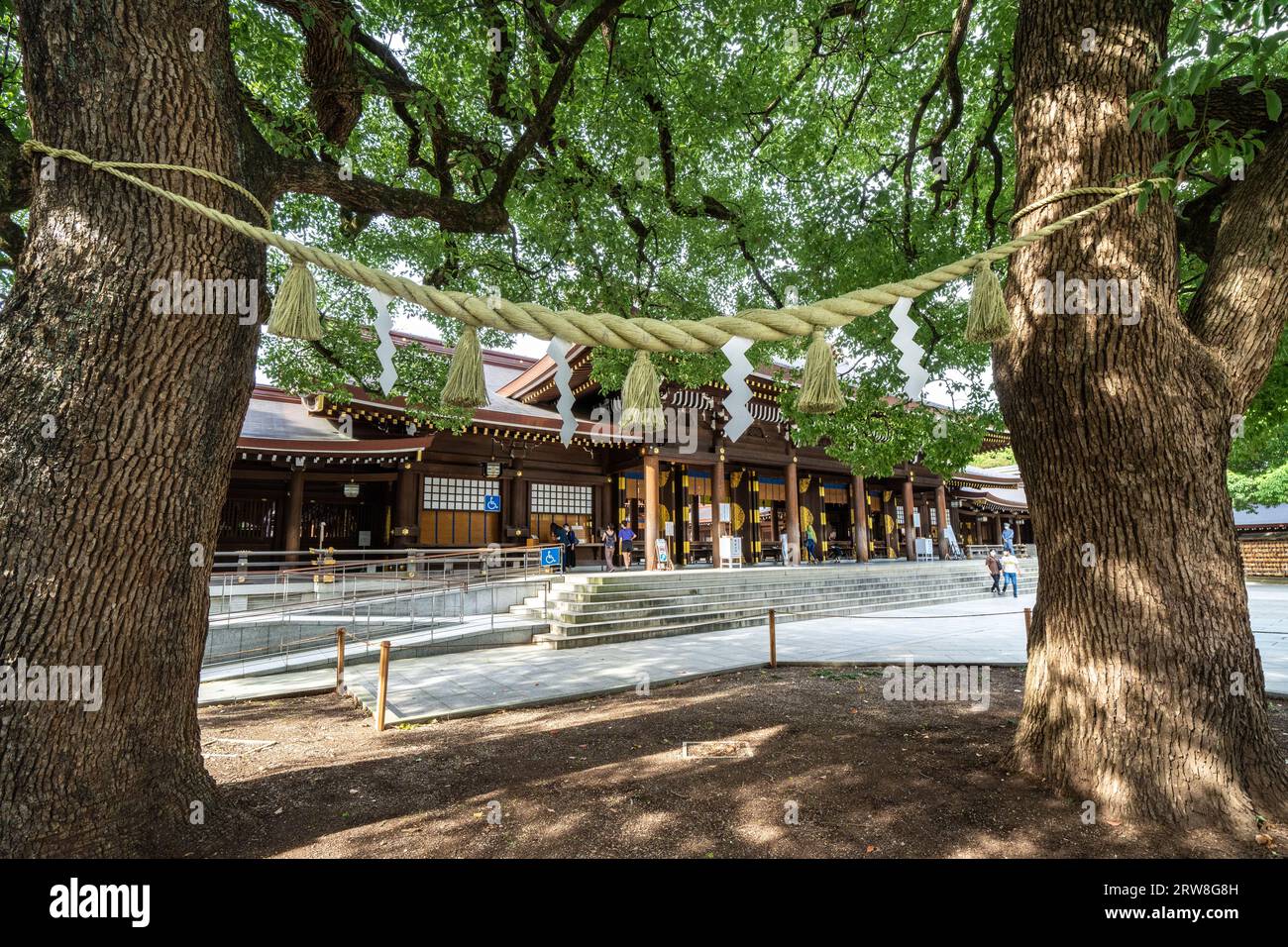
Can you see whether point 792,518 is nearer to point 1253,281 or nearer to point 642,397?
point 1253,281

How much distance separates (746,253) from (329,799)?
6040mm

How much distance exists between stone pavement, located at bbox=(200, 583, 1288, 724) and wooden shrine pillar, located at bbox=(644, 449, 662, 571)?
368 cm

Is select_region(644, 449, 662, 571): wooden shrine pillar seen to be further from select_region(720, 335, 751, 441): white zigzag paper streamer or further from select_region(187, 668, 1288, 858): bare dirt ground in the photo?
select_region(720, 335, 751, 441): white zigzag paper streamer

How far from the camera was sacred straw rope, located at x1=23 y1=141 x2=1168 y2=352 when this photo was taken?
202 cm

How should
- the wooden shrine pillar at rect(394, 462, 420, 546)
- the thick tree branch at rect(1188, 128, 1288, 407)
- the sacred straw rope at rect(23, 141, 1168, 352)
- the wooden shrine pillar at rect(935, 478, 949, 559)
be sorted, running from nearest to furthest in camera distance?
the sacred straw rope at rect(23, 141, 1168, 352) → the thick tree branch at rect(1188, 128, 1288, 407) → the wooden shrine pillar at rect(394, 462, 420, 546) → the wooden shrine pillar at rect(935, 478, 949, 559)

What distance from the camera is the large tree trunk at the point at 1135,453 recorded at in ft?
7.99

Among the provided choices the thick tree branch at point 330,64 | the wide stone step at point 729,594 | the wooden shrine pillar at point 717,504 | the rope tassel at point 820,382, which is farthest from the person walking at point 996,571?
the thick tree branch at point 330,64

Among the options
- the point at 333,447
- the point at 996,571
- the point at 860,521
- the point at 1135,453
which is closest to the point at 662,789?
the point at 1135,453

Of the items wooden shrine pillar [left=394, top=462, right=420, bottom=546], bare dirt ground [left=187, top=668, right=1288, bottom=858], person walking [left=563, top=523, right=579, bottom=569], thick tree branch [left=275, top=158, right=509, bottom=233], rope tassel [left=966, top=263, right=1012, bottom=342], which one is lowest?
bare dirt ground [left=187, top=668, right=1288, bottom=858]

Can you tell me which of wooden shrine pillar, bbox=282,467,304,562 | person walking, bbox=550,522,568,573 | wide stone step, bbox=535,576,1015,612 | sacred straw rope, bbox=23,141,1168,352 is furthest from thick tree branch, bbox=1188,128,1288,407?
wooden shrine pillar, bbox=282,467,304,562

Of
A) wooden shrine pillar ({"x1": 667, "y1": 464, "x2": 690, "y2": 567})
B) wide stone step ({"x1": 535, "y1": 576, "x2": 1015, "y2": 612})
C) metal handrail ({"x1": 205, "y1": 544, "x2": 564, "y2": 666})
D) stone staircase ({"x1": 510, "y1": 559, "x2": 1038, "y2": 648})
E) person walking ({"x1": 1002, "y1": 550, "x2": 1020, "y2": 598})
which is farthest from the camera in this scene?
wooden shrine pillar ({"x1": 667, "y1": 464, "x2": 690, "y2": 567})

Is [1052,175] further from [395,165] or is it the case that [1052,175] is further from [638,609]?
[638,609]
